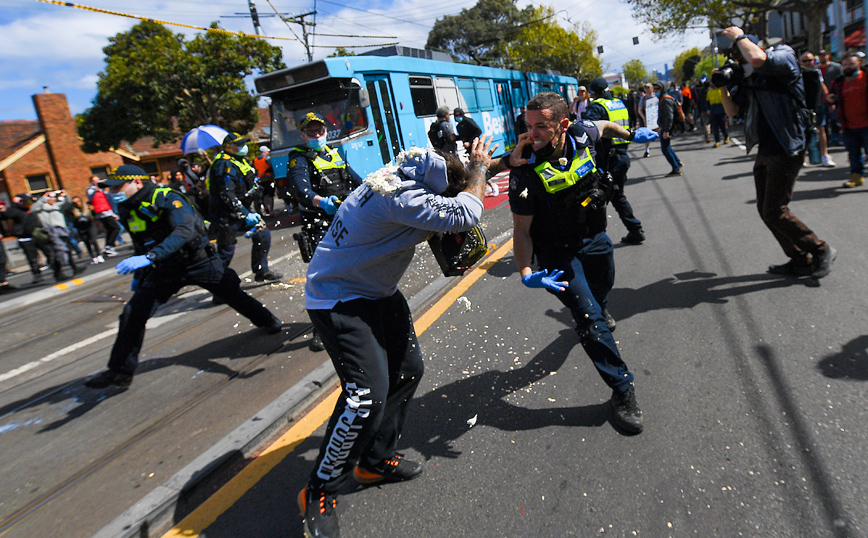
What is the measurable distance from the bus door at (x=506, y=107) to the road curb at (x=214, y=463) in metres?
16.0

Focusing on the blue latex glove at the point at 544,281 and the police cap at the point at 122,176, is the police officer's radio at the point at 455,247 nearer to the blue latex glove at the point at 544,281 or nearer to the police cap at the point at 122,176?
the blue latex glove at the point at 544,281

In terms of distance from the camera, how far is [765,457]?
2.46 metres

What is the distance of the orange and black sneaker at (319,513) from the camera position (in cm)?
231

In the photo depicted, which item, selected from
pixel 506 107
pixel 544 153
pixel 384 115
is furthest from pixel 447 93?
pixel 544 153

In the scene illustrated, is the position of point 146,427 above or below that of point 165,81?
below

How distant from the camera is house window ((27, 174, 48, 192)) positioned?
26983 mm

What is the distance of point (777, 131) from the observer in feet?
13.8

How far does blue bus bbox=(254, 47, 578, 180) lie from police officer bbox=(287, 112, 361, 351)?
602 centimetres

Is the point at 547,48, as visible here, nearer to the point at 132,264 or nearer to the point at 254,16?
the point at 254,16

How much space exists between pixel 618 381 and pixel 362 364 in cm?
136

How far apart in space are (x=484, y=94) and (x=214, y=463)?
15953 millimetres

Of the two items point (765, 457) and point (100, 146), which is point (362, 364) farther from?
point (100, 146)

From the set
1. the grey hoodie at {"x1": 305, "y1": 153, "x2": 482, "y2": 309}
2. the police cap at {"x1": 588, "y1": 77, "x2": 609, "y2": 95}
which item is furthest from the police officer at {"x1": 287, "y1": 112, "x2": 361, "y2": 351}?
the police cap at {"x1": 588, "y1": 77, "x2": 609, "y2": 95}

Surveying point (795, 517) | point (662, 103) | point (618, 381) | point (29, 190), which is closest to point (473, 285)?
point (618, 381)
